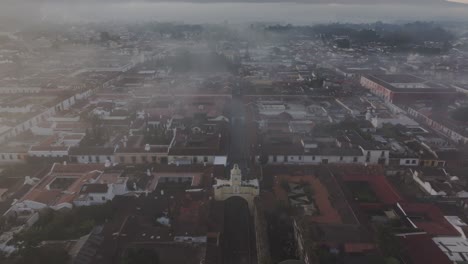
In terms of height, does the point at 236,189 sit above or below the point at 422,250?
above

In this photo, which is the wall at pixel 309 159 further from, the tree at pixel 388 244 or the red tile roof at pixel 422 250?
the tree at pixel 388 244

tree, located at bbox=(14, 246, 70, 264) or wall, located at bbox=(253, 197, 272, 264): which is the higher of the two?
tree, located at bbox=(14, 246, 70, 264)

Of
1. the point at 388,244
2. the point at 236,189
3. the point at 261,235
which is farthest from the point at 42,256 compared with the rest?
the point at 388,244

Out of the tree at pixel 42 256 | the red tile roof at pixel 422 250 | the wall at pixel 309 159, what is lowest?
the red tile roof at pixel 422 250

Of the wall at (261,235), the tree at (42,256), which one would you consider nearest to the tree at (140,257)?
the tree at (42,256)

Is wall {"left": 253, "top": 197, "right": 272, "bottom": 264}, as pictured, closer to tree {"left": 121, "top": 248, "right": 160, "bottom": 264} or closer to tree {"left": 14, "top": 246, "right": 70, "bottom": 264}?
tree {"left": 121, "top": 248, "right": 160, "bottom": 264}

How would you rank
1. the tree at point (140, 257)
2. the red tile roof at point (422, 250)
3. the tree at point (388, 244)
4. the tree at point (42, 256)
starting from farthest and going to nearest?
the red tile roof at point (422, 250), the tree at point (388, 244), the tree at point (42, 256), the tree at point (140, 257)

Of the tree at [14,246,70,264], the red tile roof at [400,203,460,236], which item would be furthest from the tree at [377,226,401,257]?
the tree at [14,246,70,264]

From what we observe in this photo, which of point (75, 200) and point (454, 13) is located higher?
point (454, 13)

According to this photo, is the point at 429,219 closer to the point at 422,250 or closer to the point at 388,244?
the point at 422,250

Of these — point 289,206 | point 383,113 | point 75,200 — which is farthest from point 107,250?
point 383,113

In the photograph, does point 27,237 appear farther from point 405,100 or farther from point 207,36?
point 207,36
